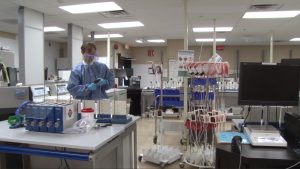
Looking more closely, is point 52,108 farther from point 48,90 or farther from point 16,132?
point 48,90

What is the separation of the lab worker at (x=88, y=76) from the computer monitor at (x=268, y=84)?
1.44 m

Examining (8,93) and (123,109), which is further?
(8,93)

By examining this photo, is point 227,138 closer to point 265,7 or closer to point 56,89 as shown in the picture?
point 56,89

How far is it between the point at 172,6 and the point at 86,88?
2679 millimetres

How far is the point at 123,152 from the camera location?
234 centimetres

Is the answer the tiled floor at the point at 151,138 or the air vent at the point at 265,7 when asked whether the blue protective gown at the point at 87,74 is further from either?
the air vent at the point at 265,7

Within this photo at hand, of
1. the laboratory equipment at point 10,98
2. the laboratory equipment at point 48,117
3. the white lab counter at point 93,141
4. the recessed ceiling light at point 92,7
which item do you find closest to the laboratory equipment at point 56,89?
the recessed ceiling light at point 92,7

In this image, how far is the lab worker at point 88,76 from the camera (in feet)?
8.89

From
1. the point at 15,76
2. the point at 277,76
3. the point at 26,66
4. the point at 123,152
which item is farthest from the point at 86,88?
the point at 26,66

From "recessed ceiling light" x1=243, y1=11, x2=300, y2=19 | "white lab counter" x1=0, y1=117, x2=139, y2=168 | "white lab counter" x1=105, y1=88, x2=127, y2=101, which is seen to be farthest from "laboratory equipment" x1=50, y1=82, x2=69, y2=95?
"recessed ceiling light" x1=243, y1=11, x2=300, y2=19

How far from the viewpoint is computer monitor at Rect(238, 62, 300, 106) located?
6.15 ft

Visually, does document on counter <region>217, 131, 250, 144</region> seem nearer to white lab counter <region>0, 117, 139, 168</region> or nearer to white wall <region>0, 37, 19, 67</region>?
white lab counter <region>0, 117, 139, 168</region>

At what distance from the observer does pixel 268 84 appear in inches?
74.5

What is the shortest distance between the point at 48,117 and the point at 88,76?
1198 mm
